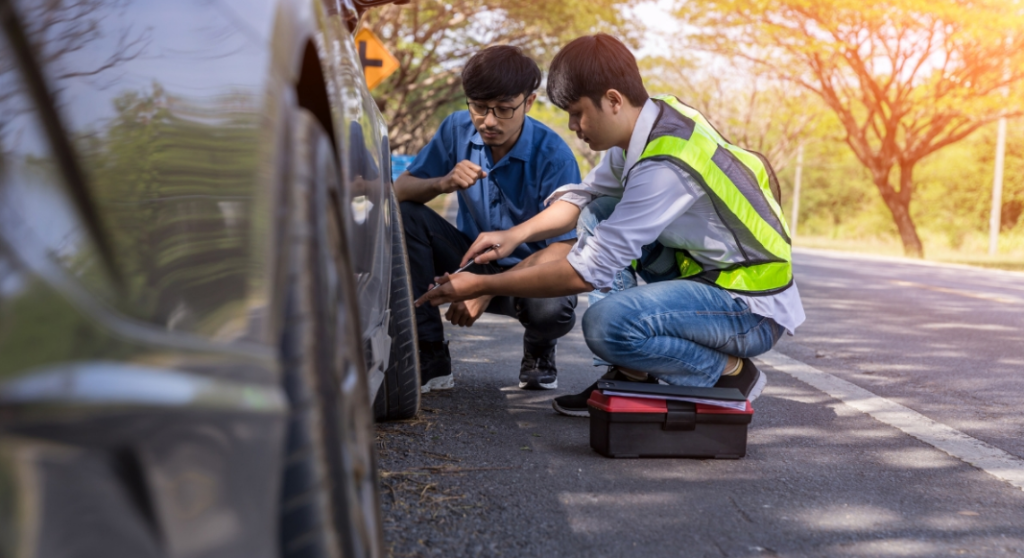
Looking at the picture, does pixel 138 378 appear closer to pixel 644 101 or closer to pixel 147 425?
pixel 147 425

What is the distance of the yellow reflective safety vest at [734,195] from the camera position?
128 inches

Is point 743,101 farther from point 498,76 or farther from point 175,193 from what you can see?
point 175,193

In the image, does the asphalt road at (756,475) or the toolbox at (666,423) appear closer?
the asphalt road at (756,475)

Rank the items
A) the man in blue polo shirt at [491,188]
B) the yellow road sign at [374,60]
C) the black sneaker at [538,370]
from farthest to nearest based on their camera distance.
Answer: the yellow road sign at [374,60]
the black sneaker at [538,370]
the man in blue polo shirt at [491,188]

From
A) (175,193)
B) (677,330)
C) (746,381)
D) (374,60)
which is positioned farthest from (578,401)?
(374,60)

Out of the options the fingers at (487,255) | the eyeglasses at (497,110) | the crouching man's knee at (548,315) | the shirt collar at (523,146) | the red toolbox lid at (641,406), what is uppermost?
the eyeglasses at (497,110)

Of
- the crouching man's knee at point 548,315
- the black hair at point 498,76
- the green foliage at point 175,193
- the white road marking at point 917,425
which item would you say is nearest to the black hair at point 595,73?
the black hair at point 498,76

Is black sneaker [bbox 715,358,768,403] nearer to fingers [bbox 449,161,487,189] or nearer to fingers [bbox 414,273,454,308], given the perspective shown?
fingers [bbox 414,273,454,308]

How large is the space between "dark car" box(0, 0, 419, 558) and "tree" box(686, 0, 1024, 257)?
21.7 meters

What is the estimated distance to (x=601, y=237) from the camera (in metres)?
3.27

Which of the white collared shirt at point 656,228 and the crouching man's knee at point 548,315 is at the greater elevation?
the white collared shirt at point 656,228

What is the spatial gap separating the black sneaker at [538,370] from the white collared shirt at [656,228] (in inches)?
32.0

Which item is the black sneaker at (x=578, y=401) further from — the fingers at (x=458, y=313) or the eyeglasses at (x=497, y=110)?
the eyeglasses at (x=497, y=110)

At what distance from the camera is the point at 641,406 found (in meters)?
3.00
